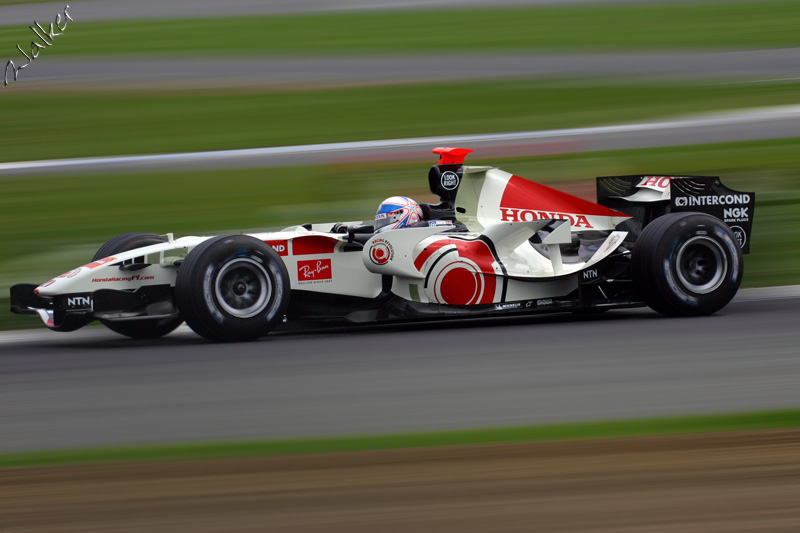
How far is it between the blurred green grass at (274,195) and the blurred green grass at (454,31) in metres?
6.53

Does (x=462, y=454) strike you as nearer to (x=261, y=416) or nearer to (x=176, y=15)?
(x=261, y=416)

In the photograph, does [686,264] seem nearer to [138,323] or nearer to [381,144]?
[138,323]

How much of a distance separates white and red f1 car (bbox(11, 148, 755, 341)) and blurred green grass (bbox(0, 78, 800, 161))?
27.6ft

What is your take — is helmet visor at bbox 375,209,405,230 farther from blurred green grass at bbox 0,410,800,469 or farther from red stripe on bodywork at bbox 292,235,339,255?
blurred green grass at bbox 0,410,800,469

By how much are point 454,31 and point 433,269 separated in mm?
15276

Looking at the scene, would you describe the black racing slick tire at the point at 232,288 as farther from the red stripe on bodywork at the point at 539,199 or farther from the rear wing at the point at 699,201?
the rear wing at the point at 699,201

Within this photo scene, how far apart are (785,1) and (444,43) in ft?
27.2

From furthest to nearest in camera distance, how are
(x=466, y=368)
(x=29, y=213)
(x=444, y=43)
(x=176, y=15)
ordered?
(x=176, y=15) → (x=444, y=43) → (x=29, y=213) → (x=466, y=368)

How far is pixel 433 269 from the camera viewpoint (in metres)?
8.35

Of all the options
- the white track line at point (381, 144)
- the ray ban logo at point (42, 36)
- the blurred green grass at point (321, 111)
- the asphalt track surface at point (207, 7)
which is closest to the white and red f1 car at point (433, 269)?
the white track line at point (381, 144)

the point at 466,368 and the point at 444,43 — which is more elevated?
the point at 444,43

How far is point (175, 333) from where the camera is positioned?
914cm

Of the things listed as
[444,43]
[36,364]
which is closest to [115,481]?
[36,364]

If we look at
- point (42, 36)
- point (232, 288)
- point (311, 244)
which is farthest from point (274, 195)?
point (42, 36)
